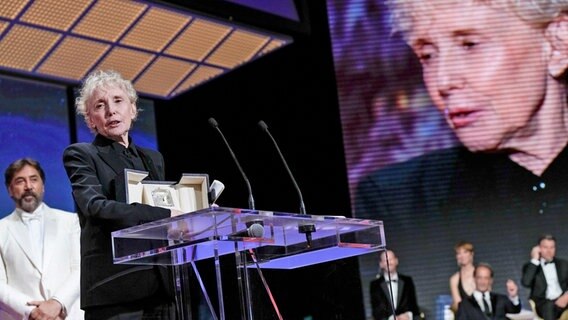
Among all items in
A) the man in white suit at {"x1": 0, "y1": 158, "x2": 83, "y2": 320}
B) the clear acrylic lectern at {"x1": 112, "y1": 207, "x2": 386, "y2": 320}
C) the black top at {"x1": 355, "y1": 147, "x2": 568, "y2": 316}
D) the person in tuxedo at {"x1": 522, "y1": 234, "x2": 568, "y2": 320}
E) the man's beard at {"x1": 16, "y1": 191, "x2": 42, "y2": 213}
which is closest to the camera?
the clear acrylic lectern at {"x1": 112, "y1": 207, "x2": 386, "y2": 320}

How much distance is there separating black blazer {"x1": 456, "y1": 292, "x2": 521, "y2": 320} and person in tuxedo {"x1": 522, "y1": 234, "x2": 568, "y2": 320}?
0.18 metres

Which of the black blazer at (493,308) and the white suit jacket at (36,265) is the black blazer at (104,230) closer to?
the white suit jacket at (36,265)

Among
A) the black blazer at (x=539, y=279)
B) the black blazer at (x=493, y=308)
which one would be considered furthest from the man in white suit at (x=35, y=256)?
the black blazer at (x=539, y=279)

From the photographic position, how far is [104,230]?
10.2 ft

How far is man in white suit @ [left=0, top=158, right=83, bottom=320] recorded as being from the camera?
4.99 m

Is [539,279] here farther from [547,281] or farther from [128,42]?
[128,42]

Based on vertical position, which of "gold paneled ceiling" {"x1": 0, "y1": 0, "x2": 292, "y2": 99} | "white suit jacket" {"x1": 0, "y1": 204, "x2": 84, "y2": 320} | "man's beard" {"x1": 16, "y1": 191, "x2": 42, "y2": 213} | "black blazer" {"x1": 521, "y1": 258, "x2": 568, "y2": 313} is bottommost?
"black blazer" {"x1": 521, "y1": 258, "x2": 568, "y2": 313}

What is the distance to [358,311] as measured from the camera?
139 inches

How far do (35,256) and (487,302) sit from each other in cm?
388

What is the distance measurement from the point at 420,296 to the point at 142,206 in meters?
5.20

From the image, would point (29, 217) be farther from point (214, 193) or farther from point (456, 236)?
point (456, 236)

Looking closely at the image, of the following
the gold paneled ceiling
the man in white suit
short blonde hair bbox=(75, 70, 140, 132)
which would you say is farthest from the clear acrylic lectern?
the gold paneled ceiling

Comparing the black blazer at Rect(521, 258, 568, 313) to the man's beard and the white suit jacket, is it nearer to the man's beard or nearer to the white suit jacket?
the white suit jacket

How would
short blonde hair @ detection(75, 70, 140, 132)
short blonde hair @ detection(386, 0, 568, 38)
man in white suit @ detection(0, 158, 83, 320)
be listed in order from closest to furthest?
short blonde hair @ detection(75, 70, 140, 132), man in white suit @ detection(0, 158, 83, 320), short blonde hair @ detection(386, 0, 568, 38)
